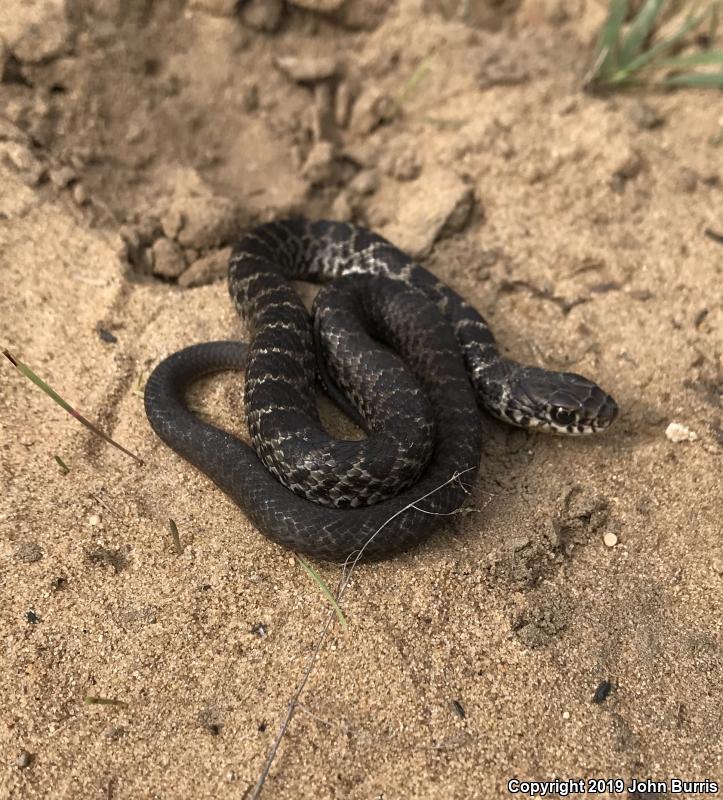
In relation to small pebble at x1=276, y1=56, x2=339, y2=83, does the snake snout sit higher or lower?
lower

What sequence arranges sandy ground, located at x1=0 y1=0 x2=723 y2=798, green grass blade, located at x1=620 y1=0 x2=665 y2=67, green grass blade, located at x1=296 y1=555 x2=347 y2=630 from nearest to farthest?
1. sandy ground, located at x1=0 y1=0 x2=723 y2=798
2. green grass blade, located at x1=296 y1=555 x2=347 y2=630
3. green grass blade, located at x1=620 y1=0 x2=665 y2=67

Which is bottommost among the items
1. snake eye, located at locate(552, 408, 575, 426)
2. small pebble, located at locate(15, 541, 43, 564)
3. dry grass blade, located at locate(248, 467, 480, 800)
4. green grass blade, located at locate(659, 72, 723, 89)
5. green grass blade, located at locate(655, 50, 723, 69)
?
small pebble, located at locate(15, 541, 43, 564)

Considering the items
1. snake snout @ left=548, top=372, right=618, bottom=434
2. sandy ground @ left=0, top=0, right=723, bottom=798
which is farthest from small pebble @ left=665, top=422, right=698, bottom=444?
snake snout @ left=548, top=372, right=618, bottom=434

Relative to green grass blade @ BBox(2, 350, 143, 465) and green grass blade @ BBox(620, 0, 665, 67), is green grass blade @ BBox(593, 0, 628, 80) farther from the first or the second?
green grass blade @ BBox(2, 350, 143, 465)

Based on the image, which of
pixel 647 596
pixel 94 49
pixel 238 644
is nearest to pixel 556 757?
pixel 647 596

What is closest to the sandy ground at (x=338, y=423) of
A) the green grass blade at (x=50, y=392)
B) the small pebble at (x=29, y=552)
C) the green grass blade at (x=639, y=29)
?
the small pebble at (x=29, y=552)

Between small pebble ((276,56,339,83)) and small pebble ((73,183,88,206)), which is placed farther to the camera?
small pebble ((276,56,339,83))

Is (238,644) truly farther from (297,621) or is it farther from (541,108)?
(541,108)

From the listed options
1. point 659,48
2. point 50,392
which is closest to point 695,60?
point 659,48
